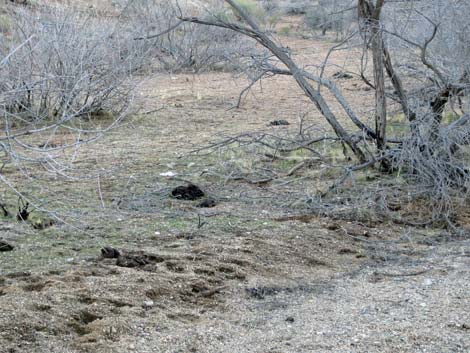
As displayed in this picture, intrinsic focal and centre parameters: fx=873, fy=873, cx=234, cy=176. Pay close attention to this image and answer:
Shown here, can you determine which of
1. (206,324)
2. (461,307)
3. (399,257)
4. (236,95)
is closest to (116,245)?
(206,324)

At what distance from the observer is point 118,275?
589 centimetres

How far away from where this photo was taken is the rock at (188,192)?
8383 mm

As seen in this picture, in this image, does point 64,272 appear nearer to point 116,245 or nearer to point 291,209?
point 116,245

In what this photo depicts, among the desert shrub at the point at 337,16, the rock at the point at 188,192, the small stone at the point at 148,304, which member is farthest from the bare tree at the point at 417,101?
the small stone at the point at 148,304

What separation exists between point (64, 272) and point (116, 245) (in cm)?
83

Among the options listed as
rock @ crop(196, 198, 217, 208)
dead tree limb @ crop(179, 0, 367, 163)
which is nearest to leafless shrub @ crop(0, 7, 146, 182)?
dead tree limb @ crop(179, 0, 367, 163)

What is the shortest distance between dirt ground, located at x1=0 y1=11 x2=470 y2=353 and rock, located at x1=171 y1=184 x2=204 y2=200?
15cm

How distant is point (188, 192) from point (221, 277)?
8.09ft

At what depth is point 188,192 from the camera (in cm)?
844

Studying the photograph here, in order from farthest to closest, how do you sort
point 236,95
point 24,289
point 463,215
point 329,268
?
point 236,95, point 463,215, point 329,268, point 24,289

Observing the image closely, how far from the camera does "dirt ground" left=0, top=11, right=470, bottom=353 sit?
4.99m

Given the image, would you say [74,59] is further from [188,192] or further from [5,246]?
[5,246]

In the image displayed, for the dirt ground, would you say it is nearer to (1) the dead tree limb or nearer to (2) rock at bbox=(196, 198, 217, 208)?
(2) rock at bbox=(196, 198, 217, 208)

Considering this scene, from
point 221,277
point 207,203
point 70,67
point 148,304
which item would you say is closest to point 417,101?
point 207,203
